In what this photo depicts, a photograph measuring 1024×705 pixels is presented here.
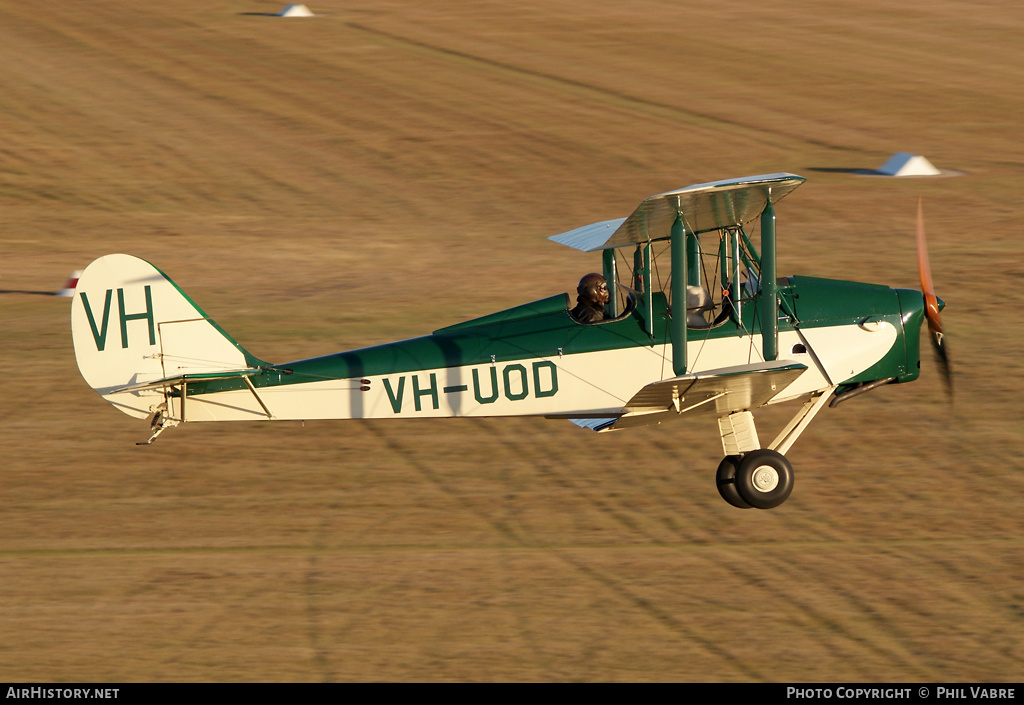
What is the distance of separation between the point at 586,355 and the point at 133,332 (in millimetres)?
3771

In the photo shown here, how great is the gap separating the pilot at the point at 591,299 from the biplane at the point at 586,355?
2.5 inches

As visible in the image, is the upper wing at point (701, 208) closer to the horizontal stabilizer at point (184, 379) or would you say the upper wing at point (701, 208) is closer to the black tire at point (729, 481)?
the black tire at point (729, 481)

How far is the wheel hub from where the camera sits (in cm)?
1064

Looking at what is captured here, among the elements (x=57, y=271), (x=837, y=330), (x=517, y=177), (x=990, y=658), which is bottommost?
(x=990, y=658)

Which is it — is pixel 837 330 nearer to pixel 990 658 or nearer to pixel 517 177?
pixel 990 658

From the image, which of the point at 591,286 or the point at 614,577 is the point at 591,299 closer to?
the point at 591,286

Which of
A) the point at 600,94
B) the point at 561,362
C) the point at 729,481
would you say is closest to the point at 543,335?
the point at 561,362

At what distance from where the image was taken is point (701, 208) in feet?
32.5

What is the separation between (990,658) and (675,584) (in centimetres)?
234

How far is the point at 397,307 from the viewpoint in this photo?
59.4ft

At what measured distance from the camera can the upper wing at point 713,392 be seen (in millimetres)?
9516
